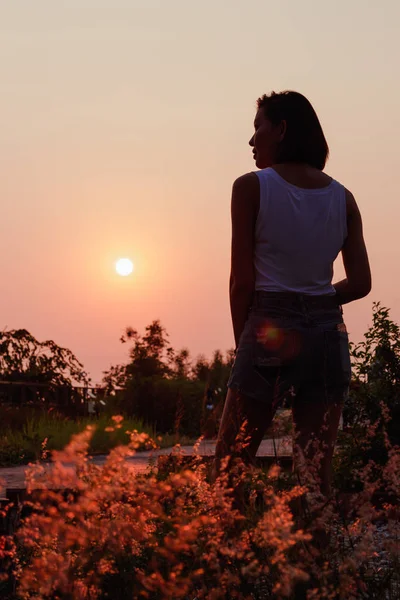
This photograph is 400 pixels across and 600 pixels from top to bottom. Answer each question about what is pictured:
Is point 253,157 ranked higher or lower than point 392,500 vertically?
higher

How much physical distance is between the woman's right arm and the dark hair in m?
0.23

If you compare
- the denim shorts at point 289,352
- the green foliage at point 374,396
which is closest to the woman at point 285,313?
the denim shorts at point 289,352

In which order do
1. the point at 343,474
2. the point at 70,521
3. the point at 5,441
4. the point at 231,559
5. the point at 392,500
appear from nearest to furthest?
the point at 231,559 → the point at 70,521 → the point at 392,500 → the point at 343,474 → the point at 5,441

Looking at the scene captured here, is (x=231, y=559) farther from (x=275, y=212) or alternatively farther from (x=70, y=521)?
(x=275, y=212)

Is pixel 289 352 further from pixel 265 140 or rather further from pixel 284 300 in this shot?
pixel 265 140

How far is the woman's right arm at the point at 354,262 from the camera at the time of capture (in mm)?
3590

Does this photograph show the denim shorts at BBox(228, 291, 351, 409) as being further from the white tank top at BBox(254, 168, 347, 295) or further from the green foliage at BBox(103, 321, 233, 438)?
the green foliage at BBox(103, 321, 233, 438)

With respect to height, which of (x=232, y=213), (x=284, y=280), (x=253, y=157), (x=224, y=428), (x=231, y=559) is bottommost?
(x=231, y=559)

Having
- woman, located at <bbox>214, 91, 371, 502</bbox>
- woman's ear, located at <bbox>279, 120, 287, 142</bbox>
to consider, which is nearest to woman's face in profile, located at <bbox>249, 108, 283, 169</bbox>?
woman's ear, located at <bbox>279, 120, 287, 142</bbox>

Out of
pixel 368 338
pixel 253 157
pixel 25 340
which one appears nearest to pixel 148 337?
pixel 25 340

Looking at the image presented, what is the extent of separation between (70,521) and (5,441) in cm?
840

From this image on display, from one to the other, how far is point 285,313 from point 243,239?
31cm

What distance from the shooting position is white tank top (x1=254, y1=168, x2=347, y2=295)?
332 centimetres

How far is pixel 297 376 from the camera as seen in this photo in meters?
3.27
